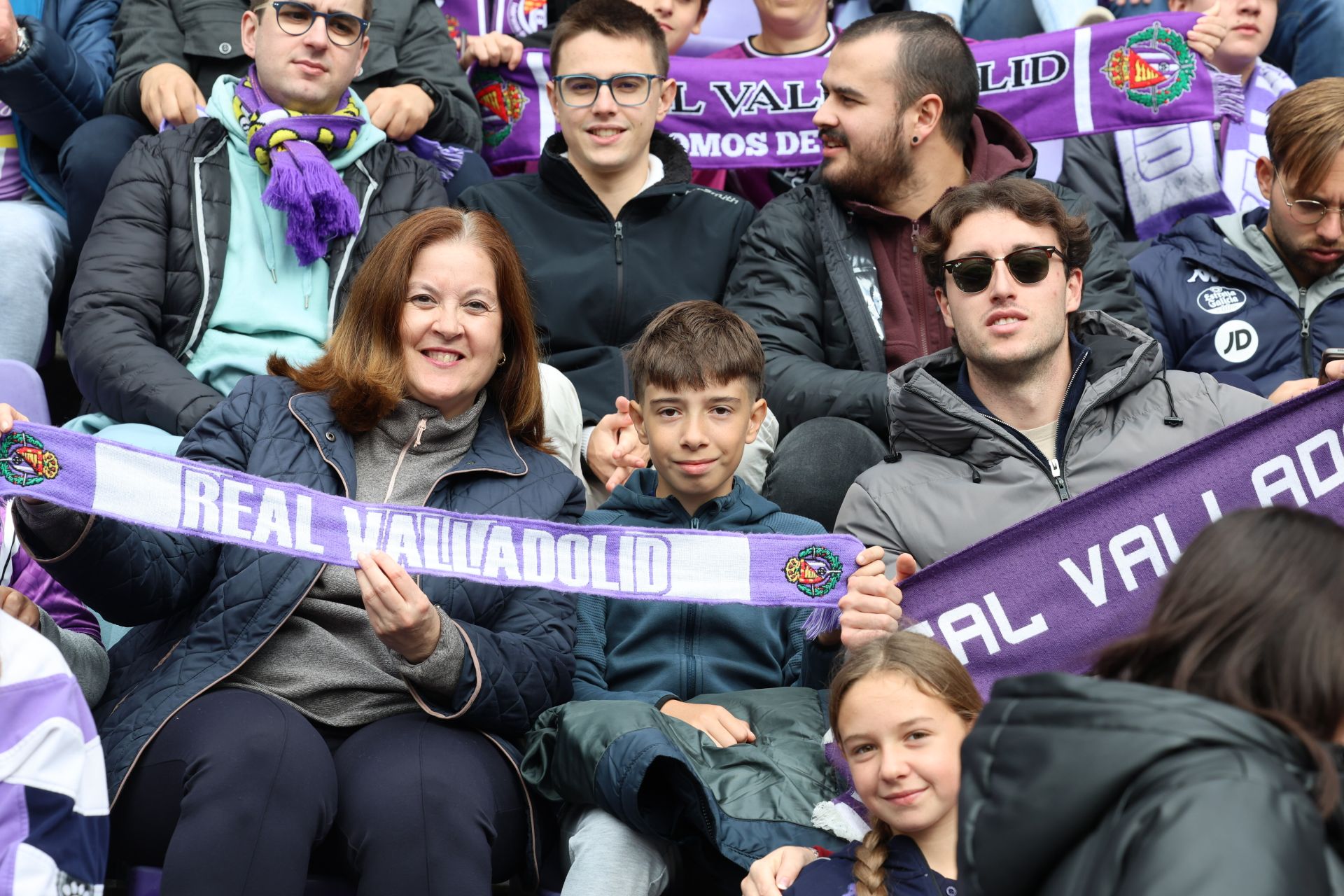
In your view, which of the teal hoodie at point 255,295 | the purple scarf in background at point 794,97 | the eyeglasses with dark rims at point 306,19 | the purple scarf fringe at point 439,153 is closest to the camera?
the teal hoodie at point 255,295

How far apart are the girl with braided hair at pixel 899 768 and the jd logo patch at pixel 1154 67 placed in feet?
12.4

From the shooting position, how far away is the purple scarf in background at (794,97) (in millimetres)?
6270

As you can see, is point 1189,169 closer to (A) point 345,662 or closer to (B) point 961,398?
(B) point 961,398

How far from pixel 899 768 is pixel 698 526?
3.25ft

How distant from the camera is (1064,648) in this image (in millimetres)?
3521

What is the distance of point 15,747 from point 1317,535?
231cm

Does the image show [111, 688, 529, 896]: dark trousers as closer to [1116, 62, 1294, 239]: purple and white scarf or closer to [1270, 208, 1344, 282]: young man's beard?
[1270, 208, 1344, 282]: young man's beard

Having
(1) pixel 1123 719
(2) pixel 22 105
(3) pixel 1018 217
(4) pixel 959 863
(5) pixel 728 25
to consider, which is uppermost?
(5) pixel 728 25

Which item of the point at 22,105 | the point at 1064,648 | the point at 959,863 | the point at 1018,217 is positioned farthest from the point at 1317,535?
the point at 22,105

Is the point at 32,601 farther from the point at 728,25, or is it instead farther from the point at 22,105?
the point at 728,25

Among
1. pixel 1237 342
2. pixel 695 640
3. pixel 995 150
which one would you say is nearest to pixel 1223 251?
pixel 1237 342

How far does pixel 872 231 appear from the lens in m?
5.25

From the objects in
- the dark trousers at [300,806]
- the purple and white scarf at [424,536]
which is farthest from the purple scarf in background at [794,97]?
the dark trousers at [300,806]

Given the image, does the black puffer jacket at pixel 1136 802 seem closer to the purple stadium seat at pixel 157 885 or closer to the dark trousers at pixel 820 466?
the purple stadium seat at pixel 157 885
